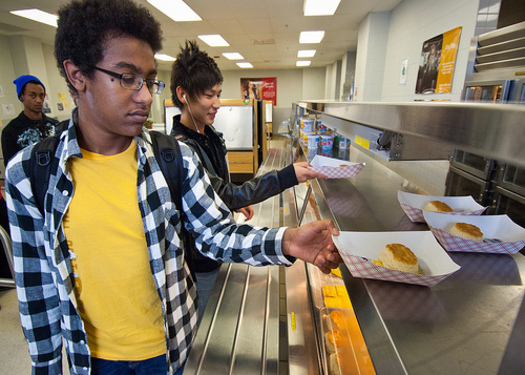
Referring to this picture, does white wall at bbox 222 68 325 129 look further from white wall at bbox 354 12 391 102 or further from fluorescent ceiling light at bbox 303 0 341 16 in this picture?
fluorescent ceiling light at bbox 303 0 341 16

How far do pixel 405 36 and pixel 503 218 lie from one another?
5.97m

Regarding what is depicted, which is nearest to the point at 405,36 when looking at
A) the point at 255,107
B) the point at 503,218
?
the point at 255,107

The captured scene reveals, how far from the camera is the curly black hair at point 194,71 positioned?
1708 millimetres

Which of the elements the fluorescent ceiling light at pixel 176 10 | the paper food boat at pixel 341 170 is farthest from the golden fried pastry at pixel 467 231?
the fluorescent ceiling light at pixel 176 10

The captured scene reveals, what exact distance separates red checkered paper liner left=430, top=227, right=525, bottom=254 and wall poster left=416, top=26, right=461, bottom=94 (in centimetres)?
397

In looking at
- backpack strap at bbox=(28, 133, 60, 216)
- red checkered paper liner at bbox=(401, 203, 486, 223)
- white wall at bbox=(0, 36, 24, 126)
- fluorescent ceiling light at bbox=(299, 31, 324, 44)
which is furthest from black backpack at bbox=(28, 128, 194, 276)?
white wall at bbox=(0, 36, 24, 126)

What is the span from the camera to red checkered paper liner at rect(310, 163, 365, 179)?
1.53 meters

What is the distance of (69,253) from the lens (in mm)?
916

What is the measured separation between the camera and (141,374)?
106cm

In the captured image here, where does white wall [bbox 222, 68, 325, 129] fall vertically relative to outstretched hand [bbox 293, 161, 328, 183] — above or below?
above

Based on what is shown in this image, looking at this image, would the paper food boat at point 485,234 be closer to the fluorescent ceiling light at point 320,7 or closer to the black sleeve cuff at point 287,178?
the black sleeve cuff at point 287,178

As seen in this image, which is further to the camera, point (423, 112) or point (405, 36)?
point (405, 36)

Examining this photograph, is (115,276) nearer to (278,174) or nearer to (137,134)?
(137,134)

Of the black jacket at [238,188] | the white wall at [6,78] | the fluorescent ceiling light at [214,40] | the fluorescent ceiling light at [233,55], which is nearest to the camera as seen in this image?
the black jacket at [238,188]
